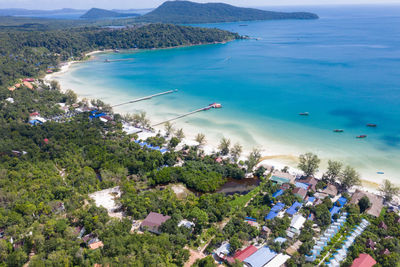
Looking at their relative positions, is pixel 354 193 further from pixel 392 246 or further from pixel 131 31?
pixel 131 31

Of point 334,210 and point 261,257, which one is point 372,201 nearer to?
point 334,210

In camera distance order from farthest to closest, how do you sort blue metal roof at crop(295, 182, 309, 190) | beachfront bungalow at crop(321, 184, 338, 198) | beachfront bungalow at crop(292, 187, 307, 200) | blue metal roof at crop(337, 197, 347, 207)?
blue metal roof at crop(295, 182, 309, 190) < beachfront bungalow at crop(321, 184, 338, 198) < beachfront bungalow at crop(292, 187, 307, 200) < blue metal roof at crop(337, 197, 347, 207)

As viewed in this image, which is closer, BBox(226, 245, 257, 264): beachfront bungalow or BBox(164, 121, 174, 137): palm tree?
BBox(226, 245, 257, 264): beachfront bungalow

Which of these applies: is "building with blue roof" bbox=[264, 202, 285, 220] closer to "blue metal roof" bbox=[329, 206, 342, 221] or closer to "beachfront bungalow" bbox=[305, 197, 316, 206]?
"beachfront bungalow" bbox=[305, 197, 316, 206]

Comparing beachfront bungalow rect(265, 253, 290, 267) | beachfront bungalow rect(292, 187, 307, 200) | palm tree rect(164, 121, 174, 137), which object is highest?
palm tree rect(164, 121, 174, 137)

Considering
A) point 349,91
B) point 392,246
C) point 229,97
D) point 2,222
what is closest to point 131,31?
point 229,97

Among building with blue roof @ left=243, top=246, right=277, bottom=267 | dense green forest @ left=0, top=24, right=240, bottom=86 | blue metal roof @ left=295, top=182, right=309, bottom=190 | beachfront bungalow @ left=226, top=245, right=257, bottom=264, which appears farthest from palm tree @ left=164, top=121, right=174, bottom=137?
dense green forest @ left=0, top=24, right=240, bottom=86
